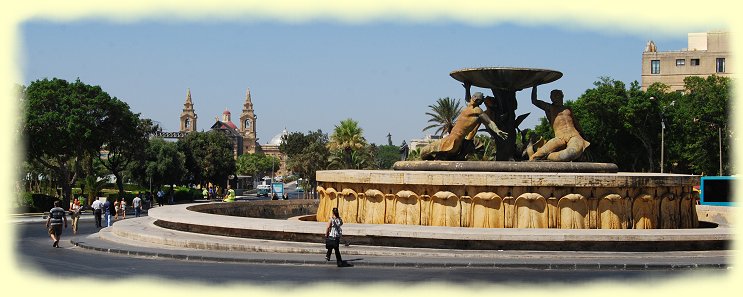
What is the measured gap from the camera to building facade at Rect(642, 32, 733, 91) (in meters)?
81.9

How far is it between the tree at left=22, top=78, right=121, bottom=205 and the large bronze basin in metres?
29.1

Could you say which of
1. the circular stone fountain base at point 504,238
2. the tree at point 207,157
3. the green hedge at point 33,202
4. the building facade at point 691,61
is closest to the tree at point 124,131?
the green hedge at point 33,202

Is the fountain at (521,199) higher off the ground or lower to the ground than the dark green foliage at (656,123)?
lower

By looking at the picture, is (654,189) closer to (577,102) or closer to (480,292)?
(480,292)

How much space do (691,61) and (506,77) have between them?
6640 cm

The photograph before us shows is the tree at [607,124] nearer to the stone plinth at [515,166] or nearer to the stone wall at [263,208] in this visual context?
the stone wall at [263,208]

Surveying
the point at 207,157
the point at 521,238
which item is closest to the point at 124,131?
the point at 207,157

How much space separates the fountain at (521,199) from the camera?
734 inches

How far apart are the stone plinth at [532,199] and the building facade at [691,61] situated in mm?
65694

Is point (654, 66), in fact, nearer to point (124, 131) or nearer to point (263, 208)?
point (124, 131)

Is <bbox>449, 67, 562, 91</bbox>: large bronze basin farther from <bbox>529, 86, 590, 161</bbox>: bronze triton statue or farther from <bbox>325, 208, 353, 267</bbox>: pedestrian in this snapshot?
<bbox>325, 208, 353, 267</bbox>: pedestrian

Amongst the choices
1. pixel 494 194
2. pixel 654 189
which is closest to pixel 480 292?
pixel 494 194

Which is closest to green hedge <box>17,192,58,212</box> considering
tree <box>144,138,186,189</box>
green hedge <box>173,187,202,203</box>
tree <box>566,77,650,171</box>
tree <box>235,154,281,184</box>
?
tree <box>144,138,186,189</box>

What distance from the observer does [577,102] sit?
58125 millimetres
